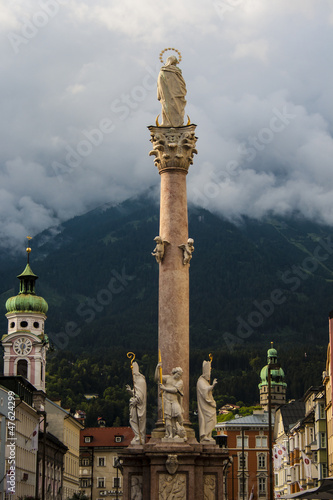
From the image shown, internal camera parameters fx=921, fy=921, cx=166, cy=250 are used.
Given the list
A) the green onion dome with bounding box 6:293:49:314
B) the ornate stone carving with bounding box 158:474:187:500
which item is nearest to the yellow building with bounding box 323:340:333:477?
the ornate stone carving with bounding box 158:474:187:500

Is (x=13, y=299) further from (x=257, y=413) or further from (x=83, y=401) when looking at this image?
(x=83, y=401)

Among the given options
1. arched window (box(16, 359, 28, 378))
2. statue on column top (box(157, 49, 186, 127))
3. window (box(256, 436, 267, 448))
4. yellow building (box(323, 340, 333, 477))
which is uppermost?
arched window (box(16, 359, 28, 378))

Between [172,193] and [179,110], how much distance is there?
2.90 m

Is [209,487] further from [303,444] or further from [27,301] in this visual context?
[27,301]

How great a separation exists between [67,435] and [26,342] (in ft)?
44.4

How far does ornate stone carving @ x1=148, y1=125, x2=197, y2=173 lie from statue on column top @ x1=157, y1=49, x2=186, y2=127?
35cm

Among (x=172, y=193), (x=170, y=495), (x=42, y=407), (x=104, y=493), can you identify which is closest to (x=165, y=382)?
(x=170, y=495)

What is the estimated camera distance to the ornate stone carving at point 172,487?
26.0 meters

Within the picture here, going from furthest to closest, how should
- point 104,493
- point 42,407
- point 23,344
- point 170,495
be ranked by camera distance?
point 104,493, point 23,344, point 42,407, point 170,495

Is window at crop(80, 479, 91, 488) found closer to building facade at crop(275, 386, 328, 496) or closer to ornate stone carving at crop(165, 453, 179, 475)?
building facade at crop(275, 386, 328, 496)

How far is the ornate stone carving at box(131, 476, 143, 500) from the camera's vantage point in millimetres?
26656

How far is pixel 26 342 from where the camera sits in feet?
356

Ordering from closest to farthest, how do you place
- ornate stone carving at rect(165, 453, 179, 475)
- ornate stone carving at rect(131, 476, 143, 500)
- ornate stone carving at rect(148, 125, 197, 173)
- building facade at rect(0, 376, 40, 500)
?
ornate stone carving at rect(165, 453, 179, 475), ornate stone carving at rect(131, 476, 143, 500), ornate stone carving at rect(148, 125, 197, 173), building facade at rect(0, 376, 40, 500)

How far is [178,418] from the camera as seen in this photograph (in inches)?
1045
